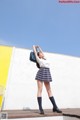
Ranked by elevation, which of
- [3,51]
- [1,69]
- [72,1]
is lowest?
[1,69]

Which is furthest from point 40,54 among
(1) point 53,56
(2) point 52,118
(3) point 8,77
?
(1) point 53,56

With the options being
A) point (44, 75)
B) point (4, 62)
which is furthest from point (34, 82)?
point (44, 75)

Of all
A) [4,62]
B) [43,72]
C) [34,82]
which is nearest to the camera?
[43,72]

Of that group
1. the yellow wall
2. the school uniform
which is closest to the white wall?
the yellow wall

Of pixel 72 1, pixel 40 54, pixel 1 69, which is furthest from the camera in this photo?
pixel 72 1

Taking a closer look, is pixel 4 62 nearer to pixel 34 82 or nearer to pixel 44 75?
pixel 34 82

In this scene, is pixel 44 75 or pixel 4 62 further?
pixel 4 62

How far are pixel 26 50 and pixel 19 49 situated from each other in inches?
7.5

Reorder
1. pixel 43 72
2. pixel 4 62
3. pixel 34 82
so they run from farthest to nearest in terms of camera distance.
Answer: pixel 34 82
pixel 4 62
pixel 43 72

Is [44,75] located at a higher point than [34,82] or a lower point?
lower

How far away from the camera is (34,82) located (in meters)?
6.75

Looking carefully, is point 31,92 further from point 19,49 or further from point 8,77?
point 19,49

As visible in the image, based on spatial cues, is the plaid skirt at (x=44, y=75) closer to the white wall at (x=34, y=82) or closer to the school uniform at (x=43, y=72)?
the school uniform at (x=43, y=72)

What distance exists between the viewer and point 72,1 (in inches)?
332
